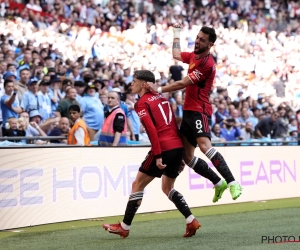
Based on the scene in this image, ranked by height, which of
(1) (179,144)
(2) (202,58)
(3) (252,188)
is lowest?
(3) (252,188)

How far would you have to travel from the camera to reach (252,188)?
14.0 m

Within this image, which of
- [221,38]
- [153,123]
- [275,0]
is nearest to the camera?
[153,123]

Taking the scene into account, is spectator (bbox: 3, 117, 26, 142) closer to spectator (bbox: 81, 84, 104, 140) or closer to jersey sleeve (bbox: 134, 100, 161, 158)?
spectator (bbox: 81, 84, 104, 140)

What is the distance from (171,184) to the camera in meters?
8.81

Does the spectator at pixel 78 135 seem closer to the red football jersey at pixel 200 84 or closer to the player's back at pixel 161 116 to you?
the red football jersey at pixel 200 84

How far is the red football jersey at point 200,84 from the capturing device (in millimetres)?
8719

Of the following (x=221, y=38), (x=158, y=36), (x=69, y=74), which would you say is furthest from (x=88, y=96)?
(x=221, y=38)

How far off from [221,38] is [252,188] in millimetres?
14812

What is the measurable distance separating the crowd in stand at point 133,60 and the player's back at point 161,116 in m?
4.37

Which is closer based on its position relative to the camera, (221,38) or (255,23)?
(221,38)

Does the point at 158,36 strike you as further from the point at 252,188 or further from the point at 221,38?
the point at 252,188

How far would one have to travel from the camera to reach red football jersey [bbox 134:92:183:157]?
328 inches

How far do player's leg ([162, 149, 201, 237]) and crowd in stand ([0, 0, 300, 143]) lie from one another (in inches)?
167

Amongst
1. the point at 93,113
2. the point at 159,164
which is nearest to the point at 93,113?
the point at 93,113
